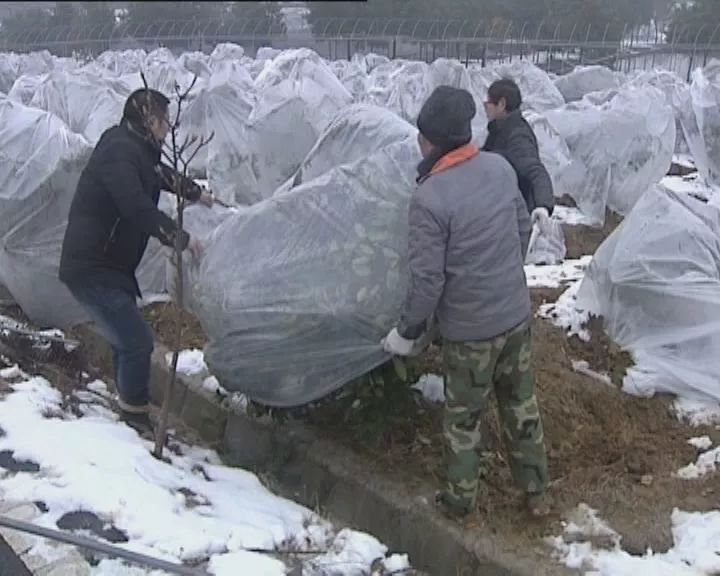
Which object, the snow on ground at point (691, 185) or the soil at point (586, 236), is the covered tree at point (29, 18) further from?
the snow on ground at point (691, 185)

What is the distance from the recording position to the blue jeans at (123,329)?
377 centimetres

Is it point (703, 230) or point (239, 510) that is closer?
point (239, 510)

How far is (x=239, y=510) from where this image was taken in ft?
10.8

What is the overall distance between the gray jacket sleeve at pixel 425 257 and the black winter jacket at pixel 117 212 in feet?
3.57

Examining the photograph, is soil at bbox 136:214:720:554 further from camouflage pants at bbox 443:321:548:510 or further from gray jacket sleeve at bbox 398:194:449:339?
gray jacket sleeve at bbox 398:194:449:339

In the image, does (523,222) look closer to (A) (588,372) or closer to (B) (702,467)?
(B) (702,467)

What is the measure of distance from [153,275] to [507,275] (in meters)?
3.03

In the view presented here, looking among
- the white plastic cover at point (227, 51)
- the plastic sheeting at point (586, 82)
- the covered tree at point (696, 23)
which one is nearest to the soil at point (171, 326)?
the plastic sheeting at point (586, 82)

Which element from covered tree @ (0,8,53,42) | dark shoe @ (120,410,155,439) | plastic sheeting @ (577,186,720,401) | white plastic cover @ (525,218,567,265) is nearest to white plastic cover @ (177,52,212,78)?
covered tree @ (0,8,53,42)

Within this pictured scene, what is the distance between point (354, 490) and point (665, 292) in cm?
203

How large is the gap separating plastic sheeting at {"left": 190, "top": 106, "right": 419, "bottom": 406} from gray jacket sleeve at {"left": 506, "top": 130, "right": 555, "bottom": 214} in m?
0.86

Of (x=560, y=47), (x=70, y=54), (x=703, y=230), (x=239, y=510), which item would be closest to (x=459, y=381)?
(x=239, y=510)

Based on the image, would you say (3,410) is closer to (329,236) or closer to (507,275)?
(329,236)

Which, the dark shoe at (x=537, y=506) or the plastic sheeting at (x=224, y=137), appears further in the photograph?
the plastic sheeting at (x=224, y=137)
